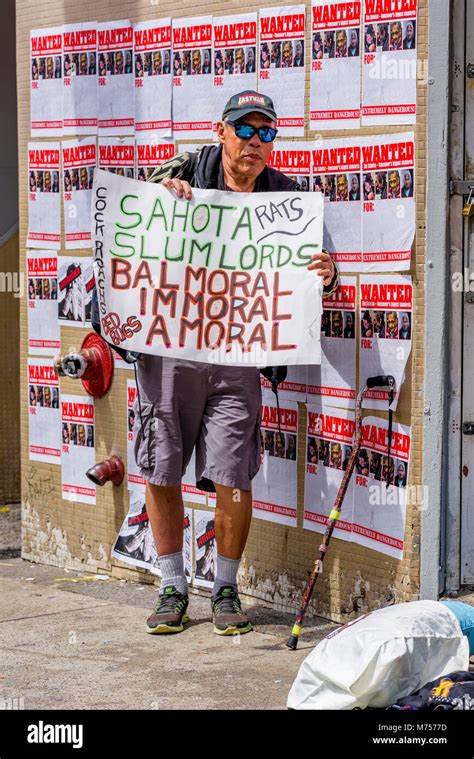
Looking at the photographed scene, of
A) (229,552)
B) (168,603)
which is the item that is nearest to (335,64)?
(229,552)

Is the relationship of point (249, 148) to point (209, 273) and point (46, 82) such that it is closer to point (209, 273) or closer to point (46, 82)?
point (209, 273)

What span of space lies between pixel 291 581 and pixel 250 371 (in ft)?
3.43

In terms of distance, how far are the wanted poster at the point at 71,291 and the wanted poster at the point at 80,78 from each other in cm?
70

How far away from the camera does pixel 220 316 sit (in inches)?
229

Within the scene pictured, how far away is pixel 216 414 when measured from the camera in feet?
19.0

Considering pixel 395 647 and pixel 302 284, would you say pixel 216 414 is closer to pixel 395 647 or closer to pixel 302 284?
pixel 302 284

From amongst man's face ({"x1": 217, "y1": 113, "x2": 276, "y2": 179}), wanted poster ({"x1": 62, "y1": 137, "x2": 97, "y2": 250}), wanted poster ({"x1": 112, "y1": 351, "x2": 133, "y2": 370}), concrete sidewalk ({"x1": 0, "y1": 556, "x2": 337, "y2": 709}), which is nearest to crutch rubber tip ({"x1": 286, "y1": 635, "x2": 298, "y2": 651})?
concrete sidewalk ({"x1": 0, "y1": 556, "x2": 337, "y2": 709})

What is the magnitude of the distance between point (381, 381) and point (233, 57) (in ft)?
5.77

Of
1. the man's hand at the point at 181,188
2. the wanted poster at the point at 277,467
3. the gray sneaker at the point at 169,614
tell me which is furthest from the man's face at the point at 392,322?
the gray sneaker at the point at 169,614

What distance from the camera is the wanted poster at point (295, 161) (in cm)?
593

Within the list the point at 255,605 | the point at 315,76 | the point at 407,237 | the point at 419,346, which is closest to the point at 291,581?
the point at 255,605

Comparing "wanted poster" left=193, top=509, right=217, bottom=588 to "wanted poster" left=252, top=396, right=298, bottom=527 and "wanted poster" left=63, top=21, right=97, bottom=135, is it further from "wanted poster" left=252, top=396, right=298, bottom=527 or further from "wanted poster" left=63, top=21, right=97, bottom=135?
"wanted poster" left=63, top=21, right=97, bottom=135

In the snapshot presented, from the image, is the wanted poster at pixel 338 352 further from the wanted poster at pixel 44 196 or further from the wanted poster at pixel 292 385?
the wanted poster at pixel 44 196

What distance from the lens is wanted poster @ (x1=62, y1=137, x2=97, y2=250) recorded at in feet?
22.8
